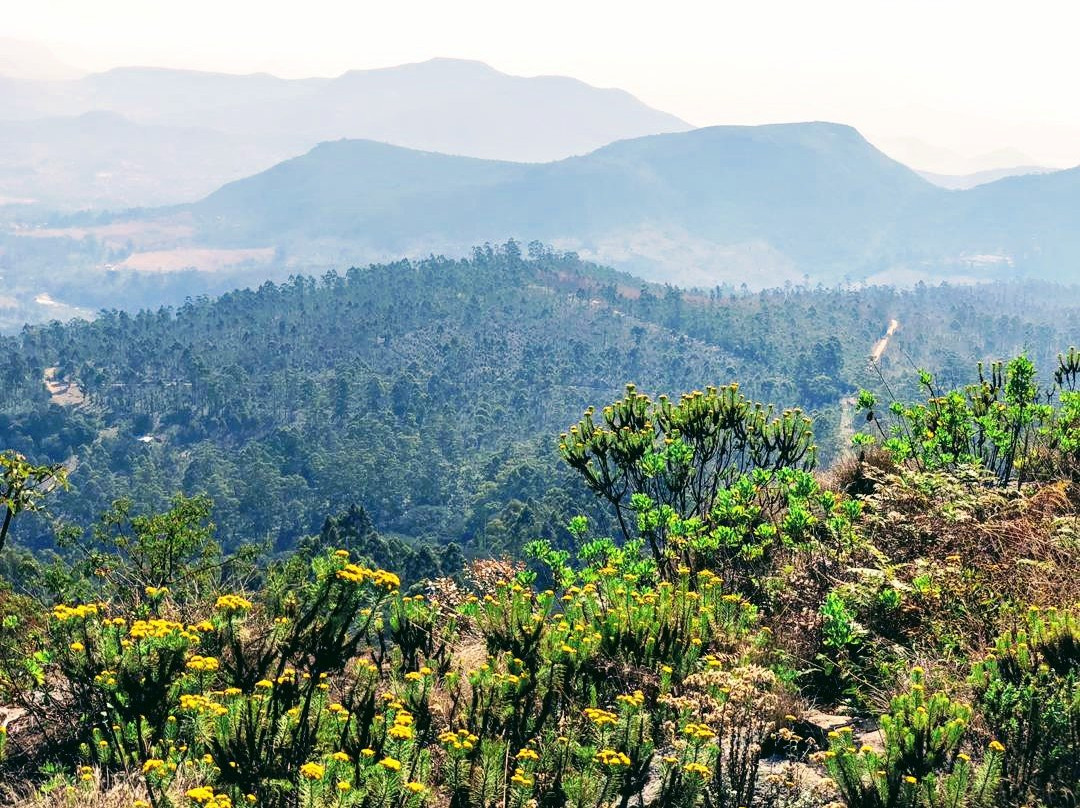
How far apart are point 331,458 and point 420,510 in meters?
11.1

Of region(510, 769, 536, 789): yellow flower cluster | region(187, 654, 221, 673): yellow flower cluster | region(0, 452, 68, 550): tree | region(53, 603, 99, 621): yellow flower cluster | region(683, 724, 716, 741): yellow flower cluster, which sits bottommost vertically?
region(510, 769, 536, 789): yellow flower cluster

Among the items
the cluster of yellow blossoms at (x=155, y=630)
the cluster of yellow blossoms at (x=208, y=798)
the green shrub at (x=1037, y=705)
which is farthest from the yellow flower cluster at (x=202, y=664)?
the green shrub at (x=1037, y=705)

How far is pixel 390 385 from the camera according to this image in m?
138

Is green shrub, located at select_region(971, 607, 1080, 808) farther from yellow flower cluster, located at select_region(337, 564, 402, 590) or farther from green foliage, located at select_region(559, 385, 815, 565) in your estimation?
yellow flower cluster, located at select_region(337, 564, 402, 590)

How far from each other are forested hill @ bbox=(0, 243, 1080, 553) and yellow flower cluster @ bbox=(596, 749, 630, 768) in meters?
65.3

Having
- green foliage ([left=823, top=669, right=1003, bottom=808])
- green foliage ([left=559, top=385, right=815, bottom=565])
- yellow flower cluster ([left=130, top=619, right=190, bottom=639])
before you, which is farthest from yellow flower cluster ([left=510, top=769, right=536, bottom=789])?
green foliage ([left=559, top=385, right=815, bottom=565])

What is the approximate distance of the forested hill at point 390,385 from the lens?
10138 centimetres

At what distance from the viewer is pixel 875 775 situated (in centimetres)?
598

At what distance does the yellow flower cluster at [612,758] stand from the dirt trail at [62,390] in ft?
466

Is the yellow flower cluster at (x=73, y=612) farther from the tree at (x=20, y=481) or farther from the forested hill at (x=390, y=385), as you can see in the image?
the forested hill at (x=390, y=385)

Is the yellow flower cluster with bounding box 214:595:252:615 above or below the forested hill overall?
above

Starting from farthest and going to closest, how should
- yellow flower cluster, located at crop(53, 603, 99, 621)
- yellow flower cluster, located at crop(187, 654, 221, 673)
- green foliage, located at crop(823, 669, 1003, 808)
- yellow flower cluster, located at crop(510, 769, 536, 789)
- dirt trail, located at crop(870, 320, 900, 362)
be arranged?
dirt trail, located at crop(870, 320, 900, 362) → yellow flower cluster, located at crop(187, 654, 221, 673) → yellow flower cluster, located at crop(53, 603, 99, 621) → yellow flower cluster, located at crop(510, 769, 536, 789) → green foliage, located at crop(823, 669, 1003, 808)

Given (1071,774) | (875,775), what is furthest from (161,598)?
(1071,774)

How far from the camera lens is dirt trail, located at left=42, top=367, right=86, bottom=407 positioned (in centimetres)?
13850
